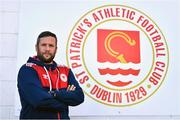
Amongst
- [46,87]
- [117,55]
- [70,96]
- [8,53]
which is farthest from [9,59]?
[117,55]

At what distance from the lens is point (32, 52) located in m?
2.24

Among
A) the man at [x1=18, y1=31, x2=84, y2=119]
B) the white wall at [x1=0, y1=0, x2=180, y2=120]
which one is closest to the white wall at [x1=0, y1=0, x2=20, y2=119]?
the white wall at [x1=0, y1=0, x2=180, y2=120]

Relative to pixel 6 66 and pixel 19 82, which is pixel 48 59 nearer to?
pixel 19 82

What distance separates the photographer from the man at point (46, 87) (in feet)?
5.65

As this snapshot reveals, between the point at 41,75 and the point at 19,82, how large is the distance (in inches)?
5.7

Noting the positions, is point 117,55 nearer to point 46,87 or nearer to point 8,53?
point 46,87

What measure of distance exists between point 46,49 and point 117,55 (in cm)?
66

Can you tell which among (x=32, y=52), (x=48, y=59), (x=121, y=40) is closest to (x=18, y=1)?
(x=32, y=52)

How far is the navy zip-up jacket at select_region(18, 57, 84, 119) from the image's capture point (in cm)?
171

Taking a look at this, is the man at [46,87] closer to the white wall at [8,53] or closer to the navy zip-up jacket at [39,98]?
the navy zip-up jacket at [39,98]

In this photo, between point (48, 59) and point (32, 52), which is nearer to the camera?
point (48, 59)

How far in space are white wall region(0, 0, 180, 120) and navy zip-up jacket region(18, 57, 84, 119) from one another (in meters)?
0.45

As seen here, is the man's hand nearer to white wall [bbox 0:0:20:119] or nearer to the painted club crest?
the painted club crest

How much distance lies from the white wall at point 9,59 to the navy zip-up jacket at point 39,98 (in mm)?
449
